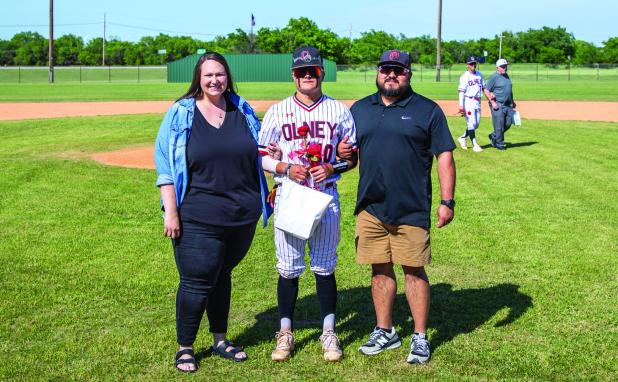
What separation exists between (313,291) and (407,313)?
3.20 ft

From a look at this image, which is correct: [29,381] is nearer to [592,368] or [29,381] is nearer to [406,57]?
[406,57]

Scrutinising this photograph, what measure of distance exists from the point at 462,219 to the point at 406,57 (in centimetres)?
A: 486

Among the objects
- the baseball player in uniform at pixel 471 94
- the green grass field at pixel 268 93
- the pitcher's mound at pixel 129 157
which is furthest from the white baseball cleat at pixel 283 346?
the green grass field at pixel 268 93

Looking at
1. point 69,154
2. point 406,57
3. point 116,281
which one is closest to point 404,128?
point 406,57

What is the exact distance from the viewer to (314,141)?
4777mm

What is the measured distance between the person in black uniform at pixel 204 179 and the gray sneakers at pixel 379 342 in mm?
1110

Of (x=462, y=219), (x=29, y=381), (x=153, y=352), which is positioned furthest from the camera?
(x=462, y=219)

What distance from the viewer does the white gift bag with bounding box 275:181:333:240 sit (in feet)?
15.2

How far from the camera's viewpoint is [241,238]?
4809 mm

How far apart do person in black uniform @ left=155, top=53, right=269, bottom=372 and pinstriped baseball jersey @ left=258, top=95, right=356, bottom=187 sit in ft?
0.44

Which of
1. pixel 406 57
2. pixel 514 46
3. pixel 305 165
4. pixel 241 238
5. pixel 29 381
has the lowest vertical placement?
pixel 29 381

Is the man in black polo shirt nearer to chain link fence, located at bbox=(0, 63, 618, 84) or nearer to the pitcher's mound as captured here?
the pitcher's mound

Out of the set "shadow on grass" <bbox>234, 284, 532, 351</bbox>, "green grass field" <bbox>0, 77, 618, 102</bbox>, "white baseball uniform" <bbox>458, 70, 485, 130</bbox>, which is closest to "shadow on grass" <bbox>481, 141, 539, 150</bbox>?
"white baseball uniform" <bbox>458, 70, 485, 130</bbox>

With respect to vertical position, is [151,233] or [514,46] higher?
[514,46]
